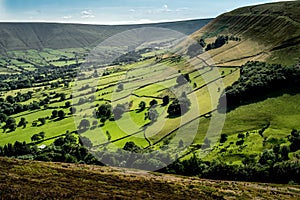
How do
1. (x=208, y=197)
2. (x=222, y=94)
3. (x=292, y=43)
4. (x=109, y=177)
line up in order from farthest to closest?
(x=292, y=43)
(x=222, y=94)
(x=109, y=177)
(x=208, y=197)

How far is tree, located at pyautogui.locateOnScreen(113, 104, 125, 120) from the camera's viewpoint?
13462 cm

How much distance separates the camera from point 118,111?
137625 millimetres

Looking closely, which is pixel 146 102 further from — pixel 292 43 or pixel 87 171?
pixel 87 171

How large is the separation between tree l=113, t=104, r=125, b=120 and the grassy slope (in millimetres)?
79808

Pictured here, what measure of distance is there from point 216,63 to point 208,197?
14712 cm

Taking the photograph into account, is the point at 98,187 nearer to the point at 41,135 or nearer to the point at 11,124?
the point at 41,135

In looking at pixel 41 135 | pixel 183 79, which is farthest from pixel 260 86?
pixel 41 135

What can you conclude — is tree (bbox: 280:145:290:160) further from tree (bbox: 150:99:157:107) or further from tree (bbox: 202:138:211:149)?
tree (bbox: 150:99:157:107)

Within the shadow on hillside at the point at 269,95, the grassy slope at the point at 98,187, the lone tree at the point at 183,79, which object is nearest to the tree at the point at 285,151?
the grassy slope at the point at 98,187

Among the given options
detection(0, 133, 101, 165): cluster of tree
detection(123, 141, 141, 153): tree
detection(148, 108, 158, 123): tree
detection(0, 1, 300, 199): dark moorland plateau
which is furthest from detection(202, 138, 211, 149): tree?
detection(148, 108, 158, 123): tree

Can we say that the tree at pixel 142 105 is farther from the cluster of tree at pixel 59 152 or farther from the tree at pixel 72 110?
the tree at pixel 72 110

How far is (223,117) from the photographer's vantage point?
112 metres

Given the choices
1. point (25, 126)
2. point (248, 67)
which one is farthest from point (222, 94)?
point (25, 126)

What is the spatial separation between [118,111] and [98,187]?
304 feet
